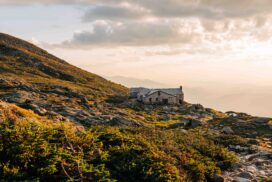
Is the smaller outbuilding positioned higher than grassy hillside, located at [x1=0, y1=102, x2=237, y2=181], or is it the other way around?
the smaller outbuilding

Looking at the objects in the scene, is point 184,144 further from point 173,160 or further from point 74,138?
point 74,138

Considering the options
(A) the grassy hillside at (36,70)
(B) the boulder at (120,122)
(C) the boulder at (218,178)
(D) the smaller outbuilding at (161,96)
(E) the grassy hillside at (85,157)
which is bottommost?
(C) the boulder at (218,178)

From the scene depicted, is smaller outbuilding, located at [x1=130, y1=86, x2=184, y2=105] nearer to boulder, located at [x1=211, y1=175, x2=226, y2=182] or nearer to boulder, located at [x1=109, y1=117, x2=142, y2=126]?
boulder, located at [x1=109, y1=117, x2=142, y2=126]

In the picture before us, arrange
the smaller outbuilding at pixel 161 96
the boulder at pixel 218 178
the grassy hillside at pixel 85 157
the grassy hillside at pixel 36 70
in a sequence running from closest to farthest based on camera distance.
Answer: the grassy hillside at pixel 85 157, the boulder at pixel 218 178, the smaller outbuilding at pixel 161 96, the grassy hillside at pixel 36 70

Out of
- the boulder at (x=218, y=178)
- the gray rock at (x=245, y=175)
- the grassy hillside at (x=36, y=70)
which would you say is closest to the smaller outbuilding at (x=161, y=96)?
the grassy hillside at (x=36, y=70)

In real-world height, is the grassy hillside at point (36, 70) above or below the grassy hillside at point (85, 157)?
above

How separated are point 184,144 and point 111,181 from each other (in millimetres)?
14307

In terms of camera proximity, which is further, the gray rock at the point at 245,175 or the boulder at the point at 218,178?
the gray rock at the point at 245,175

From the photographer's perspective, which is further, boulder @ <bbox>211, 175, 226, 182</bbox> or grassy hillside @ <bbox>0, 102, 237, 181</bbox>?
boulder @ <bbox>211, 175, 226, 182</bbox>

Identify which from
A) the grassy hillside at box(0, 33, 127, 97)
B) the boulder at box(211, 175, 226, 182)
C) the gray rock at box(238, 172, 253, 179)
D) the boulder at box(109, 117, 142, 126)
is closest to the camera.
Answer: the boulder at box(211, 175, 226, 182)

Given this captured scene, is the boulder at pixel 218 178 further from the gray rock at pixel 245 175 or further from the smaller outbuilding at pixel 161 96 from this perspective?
the smaller outbuilding at pixel 161 96

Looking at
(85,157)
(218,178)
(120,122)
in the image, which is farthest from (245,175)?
(120,122)

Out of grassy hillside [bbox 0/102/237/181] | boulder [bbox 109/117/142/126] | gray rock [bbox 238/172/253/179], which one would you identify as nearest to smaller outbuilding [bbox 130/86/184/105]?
boulder [bbox 109/117/142/126]

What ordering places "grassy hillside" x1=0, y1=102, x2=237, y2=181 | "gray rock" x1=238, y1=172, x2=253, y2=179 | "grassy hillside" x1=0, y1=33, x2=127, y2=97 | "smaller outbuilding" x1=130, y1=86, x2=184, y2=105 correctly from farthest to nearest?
1. "grassy hillside" x1=0, y1=33, x2=127, y2=97
2. "smaller outbuilding" x1=130, y1=86, x2=184, y2=105
3. "gray rock" x1=238, y1=172, x2=253, y2=179
4. "grassy hillside" x1=0, y1=102, x2=237, y2=181
